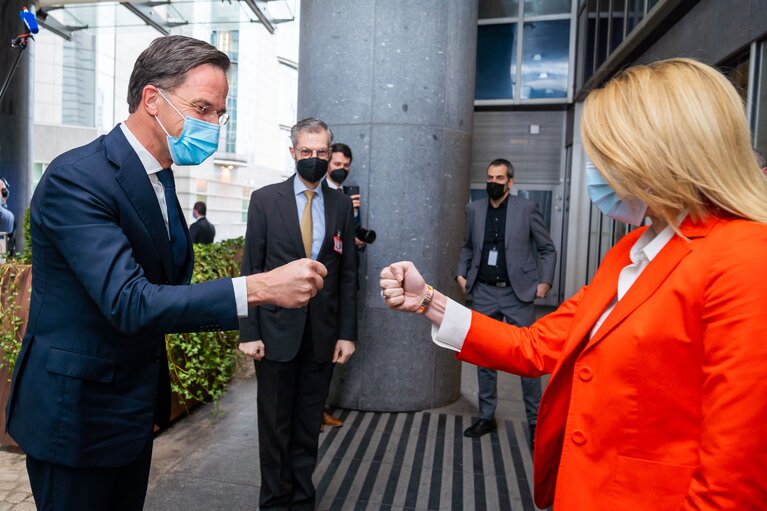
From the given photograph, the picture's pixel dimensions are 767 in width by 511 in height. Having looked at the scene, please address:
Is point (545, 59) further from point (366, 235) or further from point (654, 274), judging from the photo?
point (654, 274)

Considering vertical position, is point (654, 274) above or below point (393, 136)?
Answer: below

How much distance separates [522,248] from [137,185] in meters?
3.24

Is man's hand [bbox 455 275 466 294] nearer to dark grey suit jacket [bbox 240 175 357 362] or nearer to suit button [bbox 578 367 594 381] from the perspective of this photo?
dark grey suit jacket [bbox 240 175 357 362]

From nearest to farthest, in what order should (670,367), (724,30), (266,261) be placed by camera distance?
(670,367) < (266,261) < (724,30)

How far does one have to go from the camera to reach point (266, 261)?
2.99 meters

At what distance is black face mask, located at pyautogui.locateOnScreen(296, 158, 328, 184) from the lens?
9.89ft

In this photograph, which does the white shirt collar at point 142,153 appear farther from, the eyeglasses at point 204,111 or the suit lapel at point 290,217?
the suit lapel at point 290,217

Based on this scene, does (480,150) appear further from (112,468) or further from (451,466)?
(112,468)

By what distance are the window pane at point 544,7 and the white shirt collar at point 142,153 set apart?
389 inches

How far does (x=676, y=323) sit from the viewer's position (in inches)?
46.9

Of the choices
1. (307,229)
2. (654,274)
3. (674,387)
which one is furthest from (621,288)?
(307,229)

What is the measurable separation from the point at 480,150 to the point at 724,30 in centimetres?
662

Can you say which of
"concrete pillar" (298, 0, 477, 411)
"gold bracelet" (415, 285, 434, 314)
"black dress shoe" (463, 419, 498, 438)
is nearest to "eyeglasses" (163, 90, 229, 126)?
"gold bracelet" (415, 285, 434, 314)

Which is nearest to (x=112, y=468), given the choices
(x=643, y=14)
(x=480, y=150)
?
(x=643, y=14)
